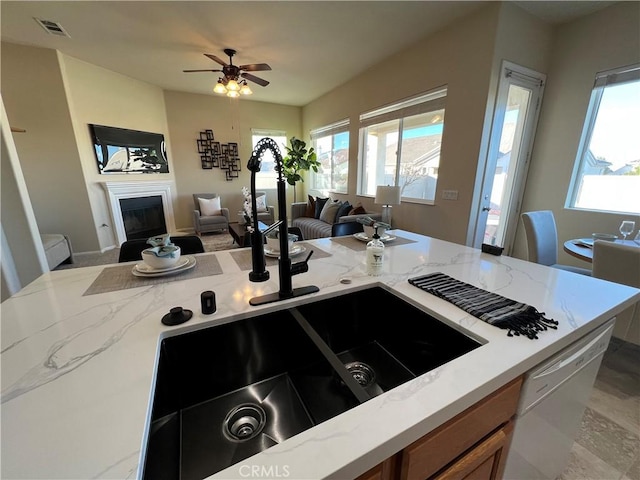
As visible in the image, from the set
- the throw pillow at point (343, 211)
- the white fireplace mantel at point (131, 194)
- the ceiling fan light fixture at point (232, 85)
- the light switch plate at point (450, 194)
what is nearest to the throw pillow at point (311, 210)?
the throw pillow at point (343, 211)

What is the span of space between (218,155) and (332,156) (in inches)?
98.8

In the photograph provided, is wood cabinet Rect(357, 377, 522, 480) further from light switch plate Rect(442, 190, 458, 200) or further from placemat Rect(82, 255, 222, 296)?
light switch plate Rect(442, 190, 458, 200)

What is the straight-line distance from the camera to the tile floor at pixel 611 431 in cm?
121

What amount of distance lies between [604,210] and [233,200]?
19.6 feet

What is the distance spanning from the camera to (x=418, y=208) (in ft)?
11.1

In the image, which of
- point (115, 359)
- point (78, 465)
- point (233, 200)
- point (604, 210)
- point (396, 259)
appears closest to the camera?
point (78, 465)

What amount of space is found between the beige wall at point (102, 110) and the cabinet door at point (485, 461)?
203 inches

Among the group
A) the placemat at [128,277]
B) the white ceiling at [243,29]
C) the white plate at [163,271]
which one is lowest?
the placemat at [128,277]

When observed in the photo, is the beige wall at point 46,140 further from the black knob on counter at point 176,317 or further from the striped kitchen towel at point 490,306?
the striped kitchen towel at point 490,306

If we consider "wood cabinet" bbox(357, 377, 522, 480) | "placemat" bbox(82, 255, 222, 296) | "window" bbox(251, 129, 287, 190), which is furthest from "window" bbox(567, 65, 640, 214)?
"window" bbox(251, 129, 287, 190)

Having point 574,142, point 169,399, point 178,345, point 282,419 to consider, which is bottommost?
point 282,419

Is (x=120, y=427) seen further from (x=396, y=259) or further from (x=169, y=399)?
(x=396, y=259)

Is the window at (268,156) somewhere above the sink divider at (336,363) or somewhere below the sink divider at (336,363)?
above

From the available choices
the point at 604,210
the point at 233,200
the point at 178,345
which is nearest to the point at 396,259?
the point at 178,345
